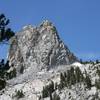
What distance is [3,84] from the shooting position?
4666 centimetres

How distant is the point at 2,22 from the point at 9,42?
81.2 inches

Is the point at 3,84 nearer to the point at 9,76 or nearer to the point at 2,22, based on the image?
the point at 9,76

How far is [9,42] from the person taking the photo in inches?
1825

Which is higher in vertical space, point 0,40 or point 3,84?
point 0,40

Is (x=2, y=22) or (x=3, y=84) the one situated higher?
(x=2, y=22)

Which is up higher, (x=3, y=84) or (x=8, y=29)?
(x=8, y=29)

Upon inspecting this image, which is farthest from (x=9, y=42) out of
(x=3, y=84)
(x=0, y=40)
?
(x=3, y=84)

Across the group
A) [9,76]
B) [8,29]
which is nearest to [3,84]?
[9,76]

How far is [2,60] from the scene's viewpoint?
4731 cm

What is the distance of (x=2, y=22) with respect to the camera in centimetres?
4719

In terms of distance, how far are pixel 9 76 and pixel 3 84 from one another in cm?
102

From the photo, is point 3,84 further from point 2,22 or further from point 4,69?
point 2,22

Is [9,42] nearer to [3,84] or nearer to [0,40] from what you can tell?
[0,40]

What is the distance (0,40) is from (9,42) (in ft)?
2.83
